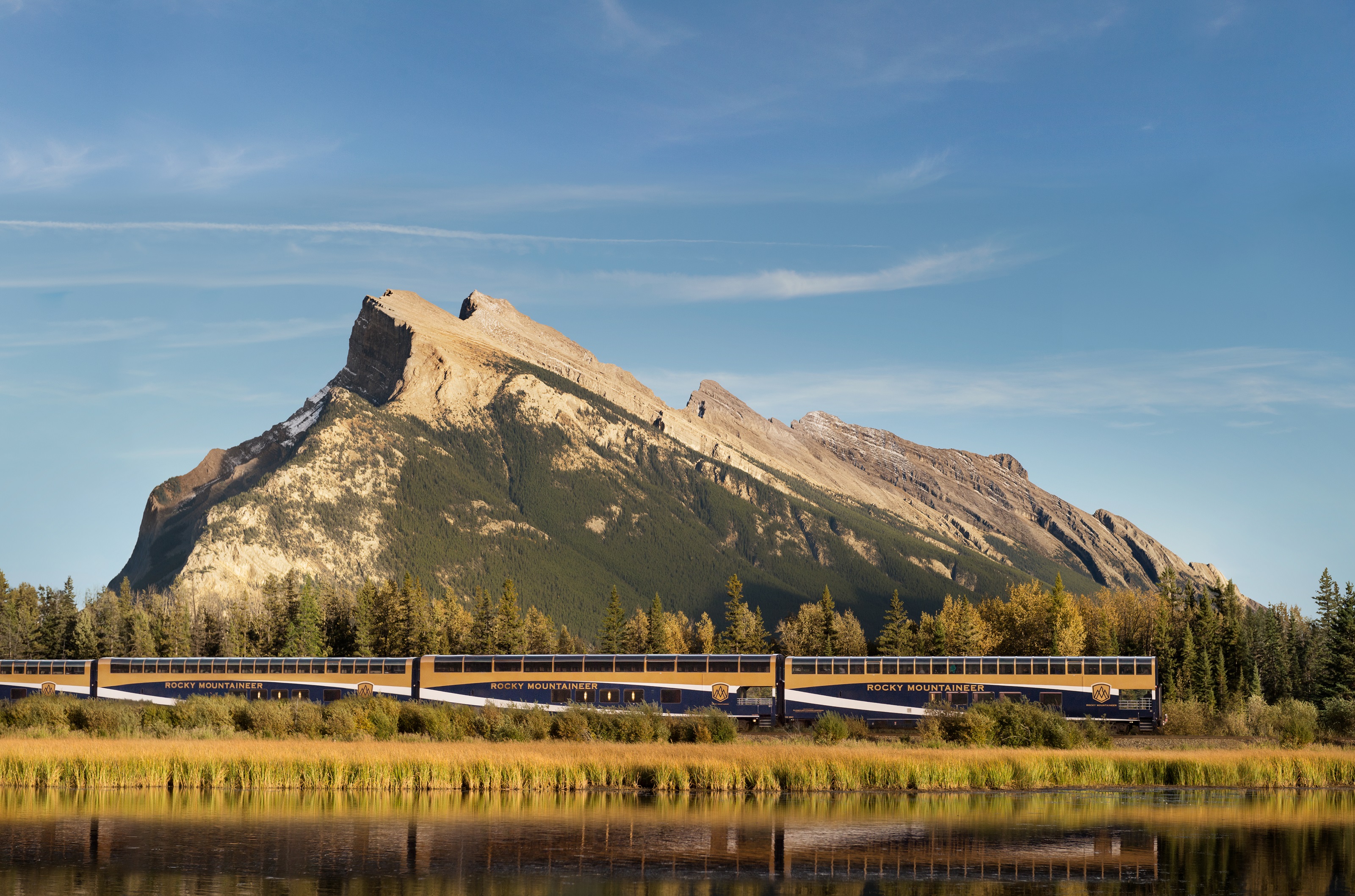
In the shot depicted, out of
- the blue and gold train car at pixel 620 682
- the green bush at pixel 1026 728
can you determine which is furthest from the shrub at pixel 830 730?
the blue and gold train car at pixel 620 682

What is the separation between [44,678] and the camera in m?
98.0

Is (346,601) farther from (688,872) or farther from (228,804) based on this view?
(688,872)

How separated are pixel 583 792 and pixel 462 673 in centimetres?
4088

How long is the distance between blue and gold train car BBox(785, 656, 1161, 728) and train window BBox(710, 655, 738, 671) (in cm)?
381

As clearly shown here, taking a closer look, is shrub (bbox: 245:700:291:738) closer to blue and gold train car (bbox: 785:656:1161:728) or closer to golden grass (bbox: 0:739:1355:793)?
golden grass (bbox: 0:739:1355:793)

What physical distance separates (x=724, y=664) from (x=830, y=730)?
47.4 feet

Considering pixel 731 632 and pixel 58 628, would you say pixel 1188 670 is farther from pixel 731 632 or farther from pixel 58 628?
pixel 58 628

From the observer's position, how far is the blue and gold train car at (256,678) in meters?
88.9

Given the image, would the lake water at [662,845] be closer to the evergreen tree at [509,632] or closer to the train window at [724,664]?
the train window at [724,664]

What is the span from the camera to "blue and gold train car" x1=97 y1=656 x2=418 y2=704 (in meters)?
88.9

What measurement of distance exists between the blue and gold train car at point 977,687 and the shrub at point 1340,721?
974 centimetres

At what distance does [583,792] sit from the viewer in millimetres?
48312

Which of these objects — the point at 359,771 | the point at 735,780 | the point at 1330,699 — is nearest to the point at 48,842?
the point at 359,771

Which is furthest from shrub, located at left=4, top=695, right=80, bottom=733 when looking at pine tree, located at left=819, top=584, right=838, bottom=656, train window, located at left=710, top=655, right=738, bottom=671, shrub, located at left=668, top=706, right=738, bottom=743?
pine tree, located at left=819, top=584, right=838, bottom=656
